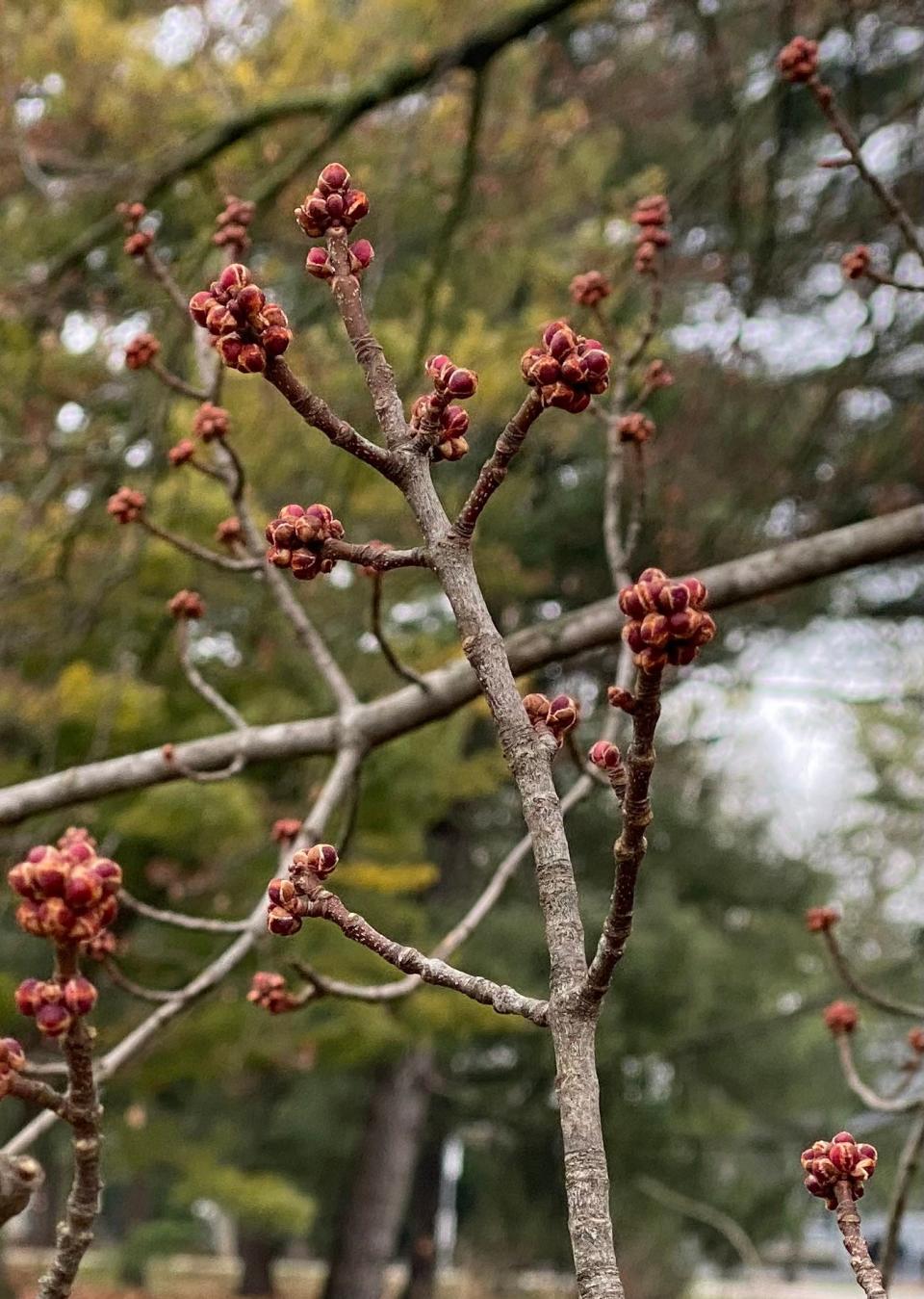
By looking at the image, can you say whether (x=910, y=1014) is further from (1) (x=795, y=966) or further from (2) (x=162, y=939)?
(1) (x=795, y=966)

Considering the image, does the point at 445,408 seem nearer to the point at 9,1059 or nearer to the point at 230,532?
the point at 9,1059

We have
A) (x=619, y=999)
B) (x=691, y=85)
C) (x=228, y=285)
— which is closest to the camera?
(x=228, y=285)

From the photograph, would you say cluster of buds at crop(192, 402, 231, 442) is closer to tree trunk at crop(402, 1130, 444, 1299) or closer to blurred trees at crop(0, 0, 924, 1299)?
blurred trees at crop(0, 0, 924, 1299)

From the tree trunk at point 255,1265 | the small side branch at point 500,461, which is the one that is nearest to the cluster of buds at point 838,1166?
the small side branch at point 500,461

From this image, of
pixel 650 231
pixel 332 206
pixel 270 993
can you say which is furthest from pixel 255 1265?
pixel 332 206

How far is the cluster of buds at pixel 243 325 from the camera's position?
2.25ft

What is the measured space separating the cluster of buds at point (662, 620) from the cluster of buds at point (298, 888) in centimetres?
23

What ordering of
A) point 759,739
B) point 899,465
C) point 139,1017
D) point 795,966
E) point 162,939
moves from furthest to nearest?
point 759,739 → point 795,966 → point 162,939 → point 139,1017 → point 899,465

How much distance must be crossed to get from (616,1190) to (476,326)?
798 cm

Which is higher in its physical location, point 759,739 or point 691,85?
point 759,739

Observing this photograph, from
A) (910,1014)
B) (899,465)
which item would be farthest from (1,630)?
(899,465)

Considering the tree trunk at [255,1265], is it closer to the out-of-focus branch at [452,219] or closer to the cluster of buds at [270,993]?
the out-of-focus branch at [452,219]

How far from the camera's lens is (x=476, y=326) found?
5.52m

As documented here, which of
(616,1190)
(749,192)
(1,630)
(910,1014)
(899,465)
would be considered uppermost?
(749,192)
